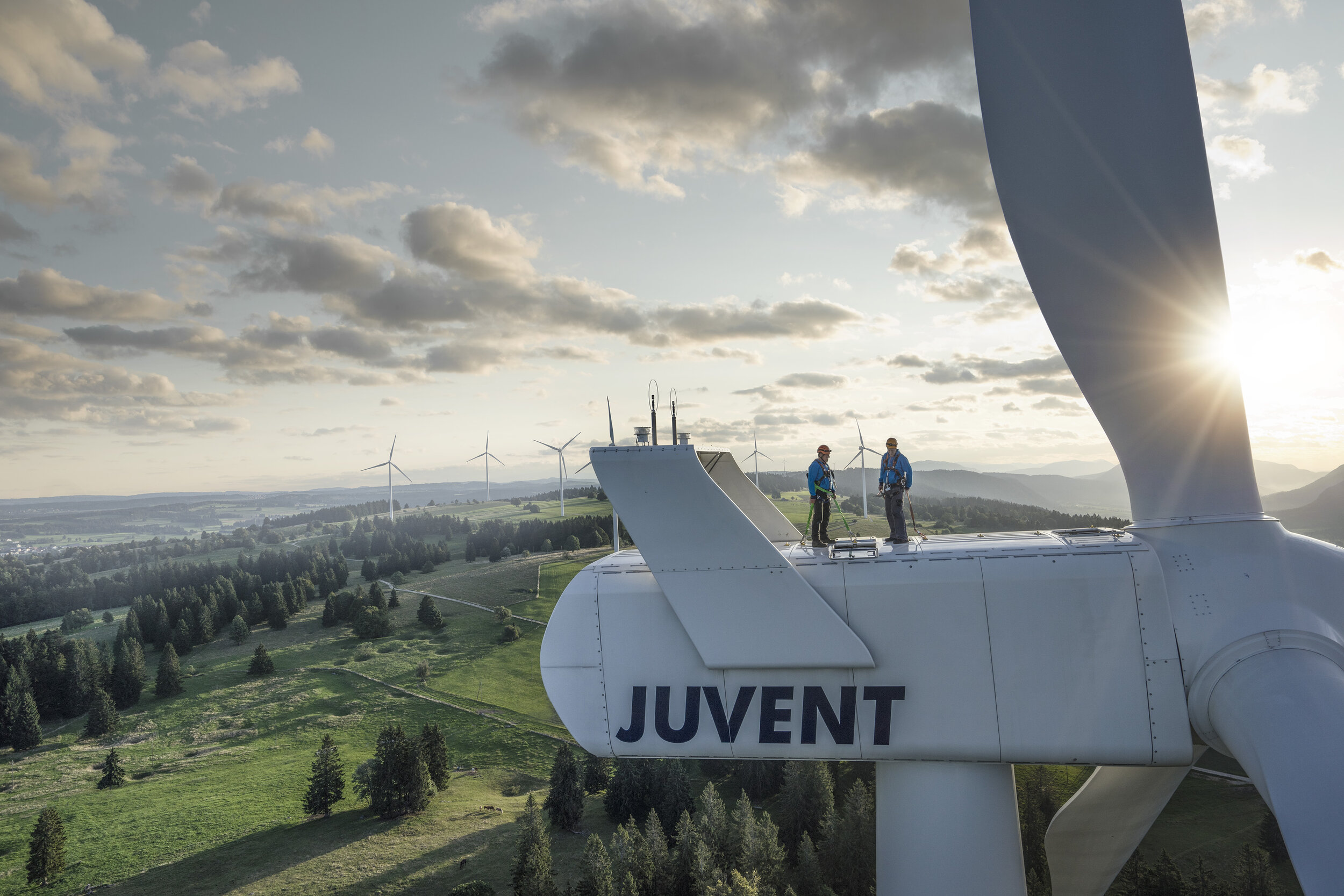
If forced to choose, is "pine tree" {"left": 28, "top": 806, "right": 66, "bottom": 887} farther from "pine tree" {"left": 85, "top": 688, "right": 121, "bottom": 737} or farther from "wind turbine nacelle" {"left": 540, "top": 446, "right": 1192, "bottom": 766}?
"wind turbine nacelle" {"left": 540, "top": 446, "right": 1192, "bottom": 766}

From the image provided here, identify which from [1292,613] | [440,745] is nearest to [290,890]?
[440,745]

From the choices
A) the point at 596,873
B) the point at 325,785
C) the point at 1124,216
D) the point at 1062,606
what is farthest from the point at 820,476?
the point at 325,785

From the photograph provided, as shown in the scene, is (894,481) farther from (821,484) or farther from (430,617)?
(430,617)

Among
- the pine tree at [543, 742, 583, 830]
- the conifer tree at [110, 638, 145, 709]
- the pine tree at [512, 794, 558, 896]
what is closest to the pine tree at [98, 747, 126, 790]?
the conifer tree at [110, 638, 145, 709]

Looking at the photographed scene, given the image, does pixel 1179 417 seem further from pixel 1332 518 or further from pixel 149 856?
pixel 1332 518

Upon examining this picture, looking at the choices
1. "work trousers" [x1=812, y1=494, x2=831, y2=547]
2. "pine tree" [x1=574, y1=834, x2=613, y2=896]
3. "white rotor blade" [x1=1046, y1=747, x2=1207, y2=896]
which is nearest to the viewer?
"white rotor blade" [x1=1046, y1=747, x2=1207, y2=896]
